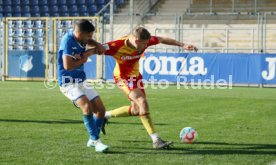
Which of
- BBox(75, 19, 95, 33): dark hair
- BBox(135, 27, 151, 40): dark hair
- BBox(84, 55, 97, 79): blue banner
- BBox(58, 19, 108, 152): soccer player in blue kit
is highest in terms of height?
BBox(75, 19, 95, 33): dark hair

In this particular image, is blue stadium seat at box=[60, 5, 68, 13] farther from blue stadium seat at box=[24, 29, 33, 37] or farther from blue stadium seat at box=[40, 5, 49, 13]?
blue stadium seat at box=[24, 29, 33, 37]

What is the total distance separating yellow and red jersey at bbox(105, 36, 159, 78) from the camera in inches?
375

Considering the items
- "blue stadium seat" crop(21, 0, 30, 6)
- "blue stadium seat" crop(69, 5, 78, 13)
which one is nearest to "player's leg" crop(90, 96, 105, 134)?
"blue stadium seat" crop(69, 5, 78, 13)

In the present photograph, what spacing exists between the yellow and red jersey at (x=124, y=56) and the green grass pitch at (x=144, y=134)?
107cm

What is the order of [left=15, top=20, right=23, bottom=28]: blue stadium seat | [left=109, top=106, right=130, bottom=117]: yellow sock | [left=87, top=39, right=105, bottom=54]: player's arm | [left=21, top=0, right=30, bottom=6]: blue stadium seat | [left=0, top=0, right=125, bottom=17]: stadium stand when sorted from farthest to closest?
1. [left=21, top=0, right=30, bottom=6]: blue stadium seat
2. [left=0, top=0, right=125, bottom=17]: stadium stand
3. [left=15, top=20, right=23, bottom=28]: blue stadium seat
4. [left=109, top=106, right=130, bottom=117]: yellow sock
5. [left=87, top=39, right=105, bottom=54]: player's arm

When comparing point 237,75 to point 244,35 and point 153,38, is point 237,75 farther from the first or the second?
point 153,38

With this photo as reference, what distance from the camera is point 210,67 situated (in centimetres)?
2645

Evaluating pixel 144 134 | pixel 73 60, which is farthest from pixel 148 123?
pixel 73 60

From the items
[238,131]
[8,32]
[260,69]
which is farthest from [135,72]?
[8,32]

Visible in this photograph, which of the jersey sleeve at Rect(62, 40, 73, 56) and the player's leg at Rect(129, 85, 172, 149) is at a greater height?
the jersey sleeve at Rect(62, 40, 73, 56)

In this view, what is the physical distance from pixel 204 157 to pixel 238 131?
2.94 metres

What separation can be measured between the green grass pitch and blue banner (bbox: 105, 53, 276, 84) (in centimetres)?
883

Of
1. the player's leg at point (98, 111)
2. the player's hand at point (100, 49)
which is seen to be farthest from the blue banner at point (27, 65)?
the player's hand at point (100, 49)

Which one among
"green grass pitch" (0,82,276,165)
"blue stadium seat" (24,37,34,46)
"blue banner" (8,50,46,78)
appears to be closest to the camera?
"green grass pitch" (0,82,276,165)
